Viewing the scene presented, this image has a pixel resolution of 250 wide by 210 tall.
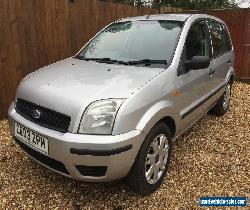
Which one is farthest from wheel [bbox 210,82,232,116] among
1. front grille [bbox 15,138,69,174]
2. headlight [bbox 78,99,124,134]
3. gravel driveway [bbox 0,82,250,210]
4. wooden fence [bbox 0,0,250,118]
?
front grille [bbox 15,138,69,174]

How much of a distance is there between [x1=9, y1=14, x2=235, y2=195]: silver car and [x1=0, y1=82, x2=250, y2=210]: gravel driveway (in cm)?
23

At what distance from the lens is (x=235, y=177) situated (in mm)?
3430

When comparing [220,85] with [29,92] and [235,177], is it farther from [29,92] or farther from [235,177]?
[29,92]

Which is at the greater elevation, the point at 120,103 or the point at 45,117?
the point at 120,103

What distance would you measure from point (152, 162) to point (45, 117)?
1.11m

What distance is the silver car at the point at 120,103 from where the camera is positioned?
2494 millimetres

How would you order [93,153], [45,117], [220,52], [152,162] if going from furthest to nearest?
[220,52] < [152,162] < [45,117] < [93,153]

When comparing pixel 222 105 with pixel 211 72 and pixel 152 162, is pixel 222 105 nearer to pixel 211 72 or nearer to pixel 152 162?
pixel 211 72

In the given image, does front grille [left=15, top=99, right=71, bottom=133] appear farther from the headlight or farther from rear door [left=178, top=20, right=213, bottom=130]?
rear door [left=178, top=20, right=213, bottom=130]

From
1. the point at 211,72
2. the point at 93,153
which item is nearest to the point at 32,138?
the point at 93,153

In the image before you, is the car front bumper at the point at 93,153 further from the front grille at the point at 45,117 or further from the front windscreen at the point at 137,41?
the front windscreen at the point at 137,41

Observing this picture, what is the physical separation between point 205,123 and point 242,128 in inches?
22.9

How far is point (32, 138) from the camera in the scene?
9.04 feet

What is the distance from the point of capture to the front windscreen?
3.42 meters
